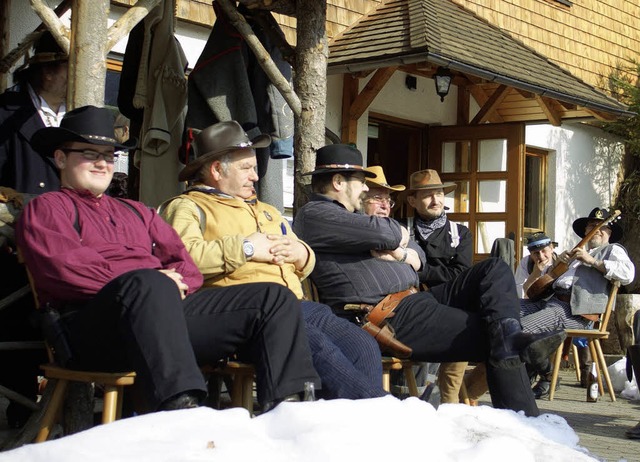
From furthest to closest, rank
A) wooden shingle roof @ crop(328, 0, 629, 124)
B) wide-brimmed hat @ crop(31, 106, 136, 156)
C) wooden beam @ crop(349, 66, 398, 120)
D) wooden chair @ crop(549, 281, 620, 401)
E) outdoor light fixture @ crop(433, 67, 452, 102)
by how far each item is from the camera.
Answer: wooden beam @ crop(349, 66, 398, 120), outdoor light fixture @ crop(433, 67, 452, 102), wooden shingle roof @ crop(328, 0, 629, 124), wooden chair @ crop(549, 281, 620, 401), wide-brimmed hat @ crop(31, 106, 136, 156)

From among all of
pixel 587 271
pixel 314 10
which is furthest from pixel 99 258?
pixel 587 271

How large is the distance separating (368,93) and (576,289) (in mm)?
3546

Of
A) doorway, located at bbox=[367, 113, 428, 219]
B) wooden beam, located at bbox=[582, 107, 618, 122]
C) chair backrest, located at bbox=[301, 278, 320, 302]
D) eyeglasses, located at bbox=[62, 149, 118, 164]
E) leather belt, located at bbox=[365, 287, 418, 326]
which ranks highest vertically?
wooden beam, located at bbox=[582, 107, 618, 122]

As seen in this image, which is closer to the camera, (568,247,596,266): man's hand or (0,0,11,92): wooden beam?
(0,0,11,92): wooden beam

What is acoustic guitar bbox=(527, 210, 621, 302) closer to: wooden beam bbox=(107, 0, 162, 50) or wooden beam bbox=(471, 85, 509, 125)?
wooden beam bbox=(471, 85, 509, 125)

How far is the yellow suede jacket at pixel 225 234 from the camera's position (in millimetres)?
4453

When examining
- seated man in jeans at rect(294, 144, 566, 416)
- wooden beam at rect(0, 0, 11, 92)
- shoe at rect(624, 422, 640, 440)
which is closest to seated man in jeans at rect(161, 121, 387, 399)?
seated man in jeans at rect(294, 144, 566, 416)

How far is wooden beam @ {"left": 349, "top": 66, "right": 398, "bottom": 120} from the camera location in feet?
36.1

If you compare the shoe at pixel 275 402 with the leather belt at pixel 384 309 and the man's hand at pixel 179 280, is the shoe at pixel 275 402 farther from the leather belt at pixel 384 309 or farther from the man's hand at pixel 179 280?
the leather belt at pixel 384 309

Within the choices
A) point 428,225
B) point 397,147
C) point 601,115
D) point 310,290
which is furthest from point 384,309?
point 397,147

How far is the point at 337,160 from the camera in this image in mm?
5430

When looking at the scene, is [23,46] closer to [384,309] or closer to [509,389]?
[384,309]

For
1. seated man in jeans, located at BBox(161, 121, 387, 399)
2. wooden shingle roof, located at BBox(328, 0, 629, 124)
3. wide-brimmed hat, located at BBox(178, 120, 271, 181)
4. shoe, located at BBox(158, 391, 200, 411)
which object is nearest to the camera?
shoe, located at BBox(158, 391, 200, 411)

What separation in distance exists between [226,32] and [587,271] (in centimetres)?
386
